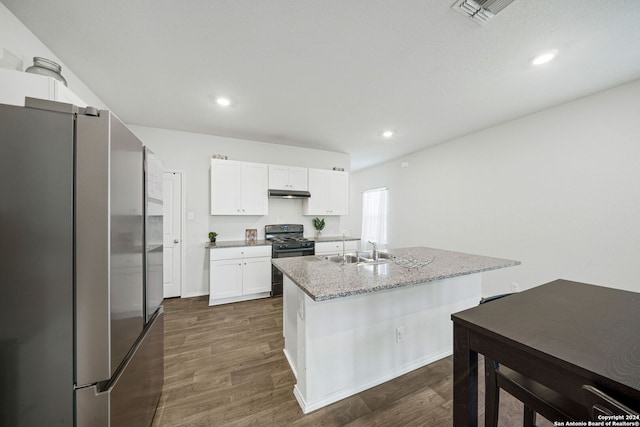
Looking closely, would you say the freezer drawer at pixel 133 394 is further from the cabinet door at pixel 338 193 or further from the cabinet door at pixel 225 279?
the cabinet door at pixel 338 193

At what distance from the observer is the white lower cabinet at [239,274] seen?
128 inches

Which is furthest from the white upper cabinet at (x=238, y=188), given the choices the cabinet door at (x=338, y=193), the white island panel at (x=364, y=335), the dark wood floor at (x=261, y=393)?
the white island panel at (x=364, y=335)

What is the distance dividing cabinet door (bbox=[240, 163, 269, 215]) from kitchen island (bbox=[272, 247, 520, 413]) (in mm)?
2028

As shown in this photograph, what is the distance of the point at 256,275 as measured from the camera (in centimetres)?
347

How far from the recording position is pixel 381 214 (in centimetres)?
568

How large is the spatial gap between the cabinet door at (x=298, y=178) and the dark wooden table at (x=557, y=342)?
11.1ft

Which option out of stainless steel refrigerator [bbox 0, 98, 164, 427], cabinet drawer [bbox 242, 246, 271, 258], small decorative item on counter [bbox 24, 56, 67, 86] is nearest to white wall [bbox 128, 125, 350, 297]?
cabinet drawer [bbox 242, 246, 271, 258]

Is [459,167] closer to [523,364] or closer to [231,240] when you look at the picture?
[523,364]

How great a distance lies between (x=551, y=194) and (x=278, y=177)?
392 centimetres

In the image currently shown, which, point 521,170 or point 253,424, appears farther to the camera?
point 521,170

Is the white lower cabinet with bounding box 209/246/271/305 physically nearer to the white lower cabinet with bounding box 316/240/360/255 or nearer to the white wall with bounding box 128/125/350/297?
the white wall with bounding box 128/125/350/297

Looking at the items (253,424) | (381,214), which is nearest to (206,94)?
(253,424)

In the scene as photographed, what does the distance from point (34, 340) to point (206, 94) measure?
98.6 inches

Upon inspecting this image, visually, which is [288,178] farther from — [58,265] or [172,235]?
[58,265]
